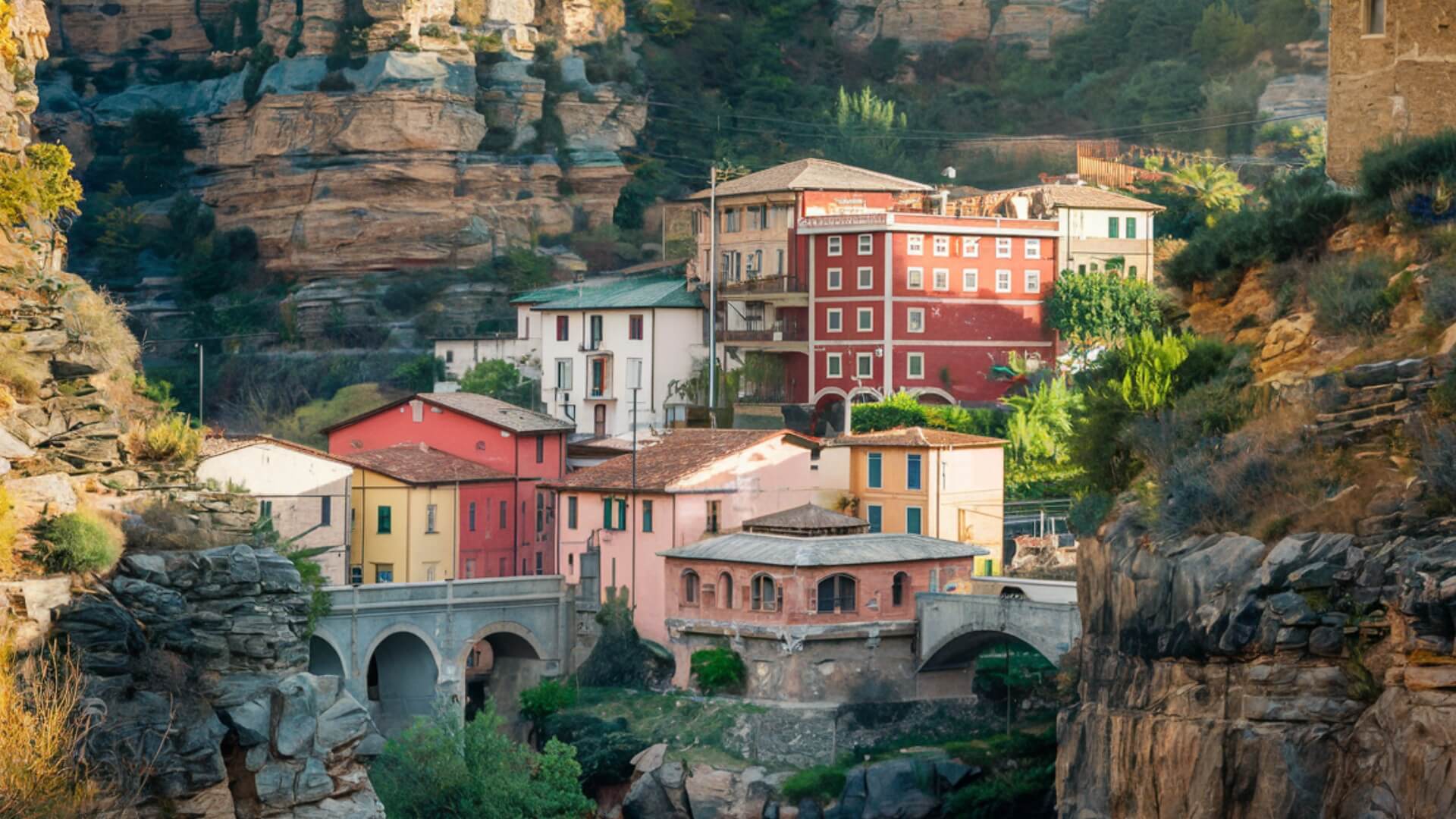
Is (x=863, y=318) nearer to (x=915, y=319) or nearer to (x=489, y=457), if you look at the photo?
(x=915, y=319)

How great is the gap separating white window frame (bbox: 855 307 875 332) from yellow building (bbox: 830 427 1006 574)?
13.4 m

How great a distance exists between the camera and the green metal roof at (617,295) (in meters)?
93.4

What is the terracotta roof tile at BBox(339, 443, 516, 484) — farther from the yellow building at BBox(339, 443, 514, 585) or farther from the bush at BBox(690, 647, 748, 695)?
the bush at BBox(690, 647, 748, 695)

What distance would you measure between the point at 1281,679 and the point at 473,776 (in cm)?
3140

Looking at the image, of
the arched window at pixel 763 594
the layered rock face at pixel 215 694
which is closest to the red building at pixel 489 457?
the arched window at pixel 763 594

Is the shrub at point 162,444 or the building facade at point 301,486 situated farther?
the building facade at point 301,486

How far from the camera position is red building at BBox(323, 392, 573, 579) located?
7944 centimetres

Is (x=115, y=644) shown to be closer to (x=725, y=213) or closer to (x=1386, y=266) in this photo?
(x=1386, y=266)

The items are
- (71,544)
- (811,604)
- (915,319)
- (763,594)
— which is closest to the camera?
(71,544)

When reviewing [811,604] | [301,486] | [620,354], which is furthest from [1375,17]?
[620,354]

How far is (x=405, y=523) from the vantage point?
7725 centimetres

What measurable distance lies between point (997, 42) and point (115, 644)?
11192 cm

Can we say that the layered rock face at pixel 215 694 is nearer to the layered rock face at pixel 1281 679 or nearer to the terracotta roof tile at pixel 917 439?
the layered rock face at pixel 1281 679

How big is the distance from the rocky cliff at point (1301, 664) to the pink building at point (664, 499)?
36.2 m
